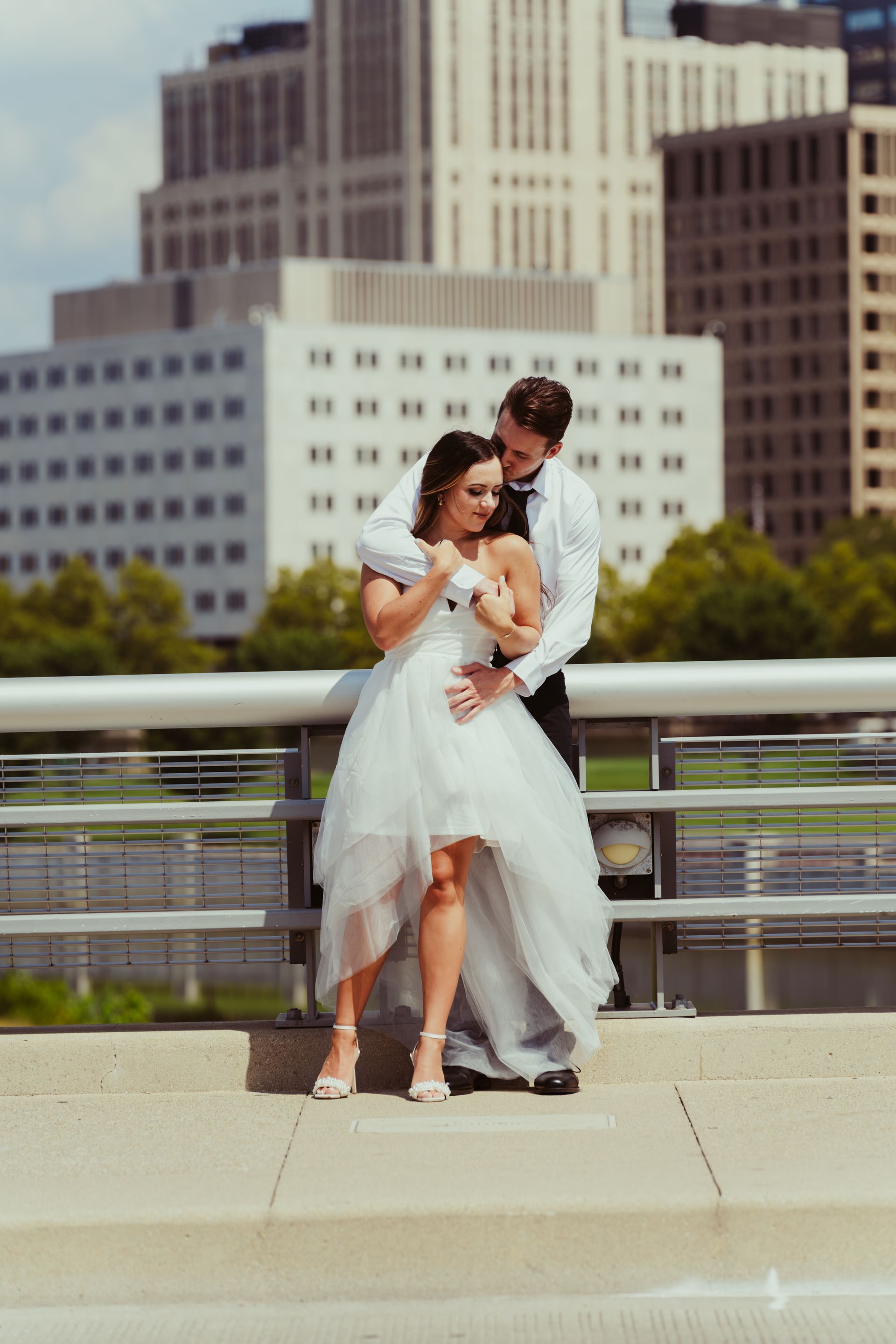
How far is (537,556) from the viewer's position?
5965mm

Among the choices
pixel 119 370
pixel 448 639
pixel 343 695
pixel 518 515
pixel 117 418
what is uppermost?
pixel 119 370

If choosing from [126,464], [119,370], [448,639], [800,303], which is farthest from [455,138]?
[448,639]

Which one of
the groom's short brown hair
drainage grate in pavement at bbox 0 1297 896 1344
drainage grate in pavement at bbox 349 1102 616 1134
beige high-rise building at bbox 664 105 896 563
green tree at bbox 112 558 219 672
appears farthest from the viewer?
beige high-rise building at bbox 664 105 896 563

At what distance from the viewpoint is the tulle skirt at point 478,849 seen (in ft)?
18.6

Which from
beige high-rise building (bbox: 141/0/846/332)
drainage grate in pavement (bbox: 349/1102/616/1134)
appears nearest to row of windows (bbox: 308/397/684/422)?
beige high-rise building (bbox: 141/0/846/332)

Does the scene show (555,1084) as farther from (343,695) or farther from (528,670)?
(343,695)

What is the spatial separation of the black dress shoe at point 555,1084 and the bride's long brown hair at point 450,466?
5.16ft

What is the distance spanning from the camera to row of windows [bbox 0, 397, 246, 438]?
119 m

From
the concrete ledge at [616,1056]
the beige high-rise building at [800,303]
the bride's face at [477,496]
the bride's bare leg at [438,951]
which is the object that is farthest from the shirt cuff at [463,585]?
the beige high-rise building at [800,303]

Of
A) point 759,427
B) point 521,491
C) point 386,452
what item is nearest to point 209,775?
point 521,491

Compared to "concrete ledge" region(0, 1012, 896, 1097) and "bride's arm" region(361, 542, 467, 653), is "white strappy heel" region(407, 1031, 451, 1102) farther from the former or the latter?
"bride's arm" region(361, 542, 467, 653)

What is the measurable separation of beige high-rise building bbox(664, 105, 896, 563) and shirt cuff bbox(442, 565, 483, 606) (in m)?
138

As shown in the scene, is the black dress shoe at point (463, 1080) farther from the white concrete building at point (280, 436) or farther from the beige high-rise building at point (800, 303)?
the beige high-rise building at point (800, 303)

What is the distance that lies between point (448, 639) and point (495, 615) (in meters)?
0.20
